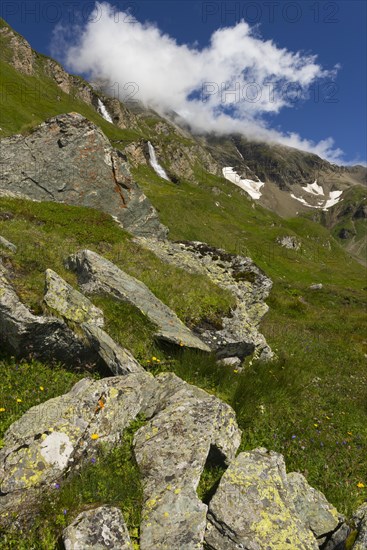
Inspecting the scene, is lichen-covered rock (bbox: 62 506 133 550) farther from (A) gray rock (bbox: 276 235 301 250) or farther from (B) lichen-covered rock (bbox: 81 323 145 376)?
(A) gray rock (bbox: 276 235 301 250)

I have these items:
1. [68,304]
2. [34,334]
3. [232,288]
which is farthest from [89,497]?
[232,288]

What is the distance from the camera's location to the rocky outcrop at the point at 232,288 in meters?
11.2

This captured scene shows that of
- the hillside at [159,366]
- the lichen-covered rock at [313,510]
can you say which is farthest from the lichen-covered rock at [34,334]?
the lichen-covered rock at [313,510]

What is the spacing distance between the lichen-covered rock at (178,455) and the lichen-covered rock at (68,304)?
8.77 feet

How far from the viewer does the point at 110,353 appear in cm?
801

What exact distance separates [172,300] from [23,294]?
5249 mm

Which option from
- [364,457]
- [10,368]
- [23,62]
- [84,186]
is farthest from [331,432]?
[23,62]

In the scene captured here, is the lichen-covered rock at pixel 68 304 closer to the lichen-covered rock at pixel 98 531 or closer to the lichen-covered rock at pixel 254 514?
the lichen-covered rock at pixel 98 531

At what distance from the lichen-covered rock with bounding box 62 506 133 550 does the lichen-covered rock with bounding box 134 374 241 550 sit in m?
0.32

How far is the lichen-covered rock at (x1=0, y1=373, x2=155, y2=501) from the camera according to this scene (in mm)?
5062

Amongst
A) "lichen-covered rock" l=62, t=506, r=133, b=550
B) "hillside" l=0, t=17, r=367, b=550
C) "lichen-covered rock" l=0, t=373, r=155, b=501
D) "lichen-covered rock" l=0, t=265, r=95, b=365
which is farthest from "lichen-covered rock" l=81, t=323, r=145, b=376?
"lichen-covered rock" l=62, t=506, r=133, b=550

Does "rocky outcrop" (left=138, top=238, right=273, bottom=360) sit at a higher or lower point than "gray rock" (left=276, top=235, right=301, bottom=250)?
lower

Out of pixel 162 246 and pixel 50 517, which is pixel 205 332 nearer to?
pixel 50 517

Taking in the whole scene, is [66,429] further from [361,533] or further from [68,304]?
[361,533]
